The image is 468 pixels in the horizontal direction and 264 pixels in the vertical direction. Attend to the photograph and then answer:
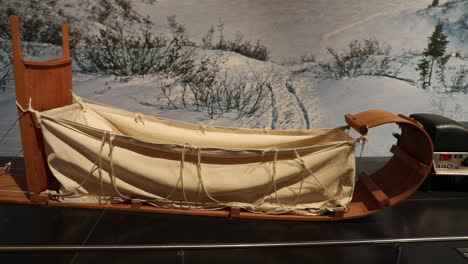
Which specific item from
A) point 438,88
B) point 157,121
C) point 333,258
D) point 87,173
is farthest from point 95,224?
point 438,88

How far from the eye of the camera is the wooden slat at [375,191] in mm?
2270

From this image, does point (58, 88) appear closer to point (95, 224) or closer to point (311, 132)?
point (95, 224)

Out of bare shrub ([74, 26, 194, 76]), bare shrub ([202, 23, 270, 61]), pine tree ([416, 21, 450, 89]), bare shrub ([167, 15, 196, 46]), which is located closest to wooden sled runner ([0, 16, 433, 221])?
bare shrub ([74, 26, 194, 76])

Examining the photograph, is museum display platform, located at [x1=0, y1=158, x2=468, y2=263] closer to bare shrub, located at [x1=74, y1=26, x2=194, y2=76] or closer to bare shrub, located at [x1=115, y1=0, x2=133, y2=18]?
bare shrub, located at [x1=74, y1=26, x2=194, y2=76]

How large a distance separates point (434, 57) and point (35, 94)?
138 inches

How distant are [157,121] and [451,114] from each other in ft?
10.2

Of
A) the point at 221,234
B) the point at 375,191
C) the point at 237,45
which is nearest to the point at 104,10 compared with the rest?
the point at 237,45

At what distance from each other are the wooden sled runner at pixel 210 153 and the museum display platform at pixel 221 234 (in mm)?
61

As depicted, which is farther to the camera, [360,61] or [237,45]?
[360,61]

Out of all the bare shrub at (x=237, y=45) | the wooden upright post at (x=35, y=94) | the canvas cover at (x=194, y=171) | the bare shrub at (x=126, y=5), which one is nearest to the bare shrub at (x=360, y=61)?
the bare shrub at (x=237, y=45)

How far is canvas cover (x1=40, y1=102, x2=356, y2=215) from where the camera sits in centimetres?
224

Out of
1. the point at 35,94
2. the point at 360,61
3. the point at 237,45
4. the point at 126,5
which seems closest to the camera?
the point at 35,94

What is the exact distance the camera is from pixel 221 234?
2182 mm

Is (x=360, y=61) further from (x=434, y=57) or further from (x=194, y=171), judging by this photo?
(x=194, y=171)
